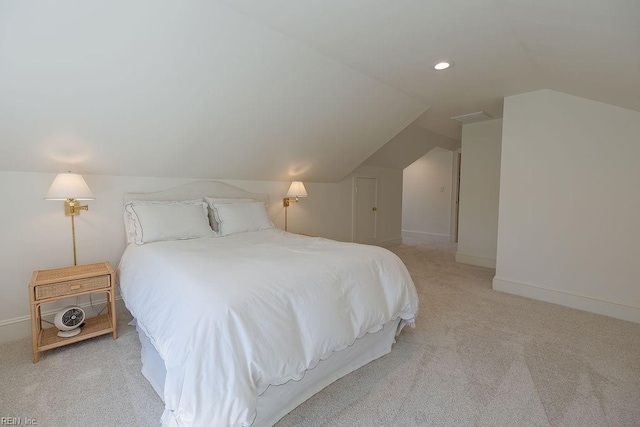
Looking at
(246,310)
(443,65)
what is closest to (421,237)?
(443,65)

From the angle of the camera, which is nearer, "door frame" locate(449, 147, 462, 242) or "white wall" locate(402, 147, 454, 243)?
"door frame" locate(449, 147, 462, 242)

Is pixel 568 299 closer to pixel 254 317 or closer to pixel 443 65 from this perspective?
pixel 443 65

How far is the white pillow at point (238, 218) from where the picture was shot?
3090 mm

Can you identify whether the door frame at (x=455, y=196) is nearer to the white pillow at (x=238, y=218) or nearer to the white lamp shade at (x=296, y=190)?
the white lamp shade at (x=296, y=190)

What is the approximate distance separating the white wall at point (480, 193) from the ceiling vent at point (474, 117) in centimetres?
26

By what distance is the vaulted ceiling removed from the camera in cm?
167

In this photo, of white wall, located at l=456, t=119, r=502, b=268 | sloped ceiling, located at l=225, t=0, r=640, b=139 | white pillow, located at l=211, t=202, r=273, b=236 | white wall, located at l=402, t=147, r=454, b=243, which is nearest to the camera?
sloped ceiling, located at l=225, t=0, r=640, b=139

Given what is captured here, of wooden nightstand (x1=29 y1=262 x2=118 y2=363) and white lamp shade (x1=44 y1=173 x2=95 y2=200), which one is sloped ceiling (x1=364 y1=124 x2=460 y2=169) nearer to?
white lamp shade (x1=44 y1=173 x2=95 y2=200)

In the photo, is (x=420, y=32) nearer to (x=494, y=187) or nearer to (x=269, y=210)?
(x=269, y=210)

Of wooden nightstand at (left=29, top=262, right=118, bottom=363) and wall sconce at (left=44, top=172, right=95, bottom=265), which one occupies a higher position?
wall sconce at (left=44, top=172, right=95, bottom=265)

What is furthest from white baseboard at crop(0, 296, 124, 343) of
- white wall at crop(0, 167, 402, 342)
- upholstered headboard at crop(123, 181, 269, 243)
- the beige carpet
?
upholstered headboard at crop(123, 181, 269, 243)

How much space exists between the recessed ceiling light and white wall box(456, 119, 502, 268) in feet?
7.79

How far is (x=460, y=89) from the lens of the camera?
312cm

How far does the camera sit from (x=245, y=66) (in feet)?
7.51
